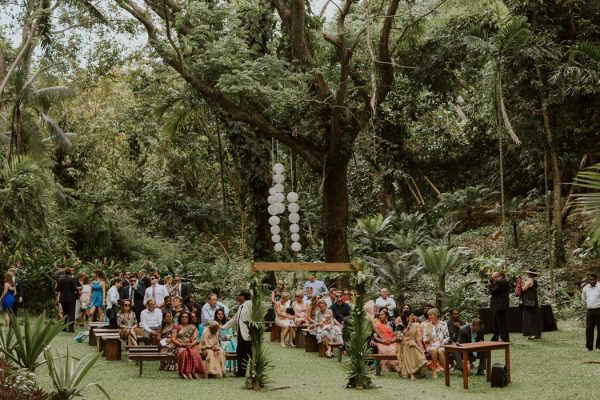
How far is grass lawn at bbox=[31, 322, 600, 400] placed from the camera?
1123cm

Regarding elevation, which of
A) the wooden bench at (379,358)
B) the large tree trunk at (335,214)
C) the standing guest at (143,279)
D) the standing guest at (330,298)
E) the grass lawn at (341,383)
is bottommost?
the grass lawn at (341,383)

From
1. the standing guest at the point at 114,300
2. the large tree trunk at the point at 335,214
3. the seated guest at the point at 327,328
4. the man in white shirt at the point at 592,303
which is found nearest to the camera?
the man in white shirt at the point at 592,303

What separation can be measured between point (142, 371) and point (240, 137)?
39.9ft

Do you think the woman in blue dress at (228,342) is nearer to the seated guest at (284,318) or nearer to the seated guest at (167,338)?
the seated guest at (167,338)

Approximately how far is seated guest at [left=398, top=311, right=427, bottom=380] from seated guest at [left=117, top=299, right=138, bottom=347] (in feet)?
16.0

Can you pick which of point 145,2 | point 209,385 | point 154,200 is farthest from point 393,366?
point 154,200

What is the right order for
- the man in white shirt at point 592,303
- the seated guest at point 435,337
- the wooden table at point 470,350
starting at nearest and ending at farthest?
the wooden table at point 470,350 → the seated guest at point 435,337 → the man in white shirt at point 592,303

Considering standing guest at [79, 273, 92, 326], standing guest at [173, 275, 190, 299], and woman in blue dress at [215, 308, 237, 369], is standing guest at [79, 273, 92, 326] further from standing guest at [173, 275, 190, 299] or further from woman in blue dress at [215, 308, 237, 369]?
woman in blue dress at [215, 308, 237, 369]

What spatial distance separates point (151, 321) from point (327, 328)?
3.25m

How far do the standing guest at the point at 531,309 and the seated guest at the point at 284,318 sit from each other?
4.74 metres

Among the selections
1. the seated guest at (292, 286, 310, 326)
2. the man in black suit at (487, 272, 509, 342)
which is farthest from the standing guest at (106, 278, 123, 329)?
the man in black suit at (487, 272, 509, 342)

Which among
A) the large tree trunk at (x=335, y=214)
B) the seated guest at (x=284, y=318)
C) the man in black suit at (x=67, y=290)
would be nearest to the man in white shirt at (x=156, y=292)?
the seated guest at (x=284, y=318)

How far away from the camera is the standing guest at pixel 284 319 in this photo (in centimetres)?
1688

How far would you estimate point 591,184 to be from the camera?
5359mm
